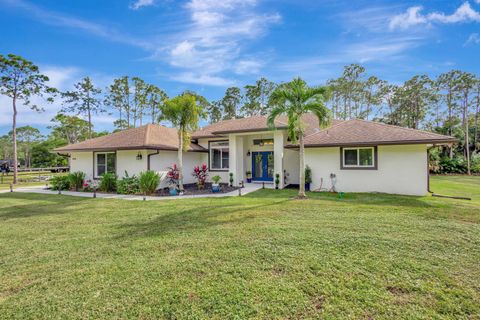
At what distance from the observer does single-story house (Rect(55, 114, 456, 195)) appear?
11727 mm

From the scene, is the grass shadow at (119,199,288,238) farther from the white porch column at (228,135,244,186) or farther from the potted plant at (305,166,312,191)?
the white porch column at (228,135,244,186)

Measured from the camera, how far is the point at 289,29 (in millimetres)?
13047

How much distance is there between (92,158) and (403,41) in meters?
20.2

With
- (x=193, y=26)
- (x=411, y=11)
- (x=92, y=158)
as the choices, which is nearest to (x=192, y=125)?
(x=193, y=26)

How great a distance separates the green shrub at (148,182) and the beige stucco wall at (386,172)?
352 inches

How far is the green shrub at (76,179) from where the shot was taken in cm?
1543

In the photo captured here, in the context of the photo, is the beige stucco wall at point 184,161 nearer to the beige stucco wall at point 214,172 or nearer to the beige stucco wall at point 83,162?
the beige stucco wall at point 214,172

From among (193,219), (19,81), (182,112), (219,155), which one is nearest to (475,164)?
(219,155)

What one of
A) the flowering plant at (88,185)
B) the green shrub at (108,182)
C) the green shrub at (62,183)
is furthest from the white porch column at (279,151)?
the green shrub at (62,183)

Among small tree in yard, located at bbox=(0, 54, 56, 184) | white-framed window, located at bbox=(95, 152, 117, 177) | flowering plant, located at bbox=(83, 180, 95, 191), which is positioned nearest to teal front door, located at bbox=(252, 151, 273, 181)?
white-framed window, located at bbox=(95, 152, 117, 177)

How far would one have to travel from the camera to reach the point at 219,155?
1744 cm

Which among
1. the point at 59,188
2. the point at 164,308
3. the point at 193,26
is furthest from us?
the point at 59,188

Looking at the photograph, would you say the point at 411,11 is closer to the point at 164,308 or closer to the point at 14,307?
the point at 164,308

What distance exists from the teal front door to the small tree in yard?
20711mm
